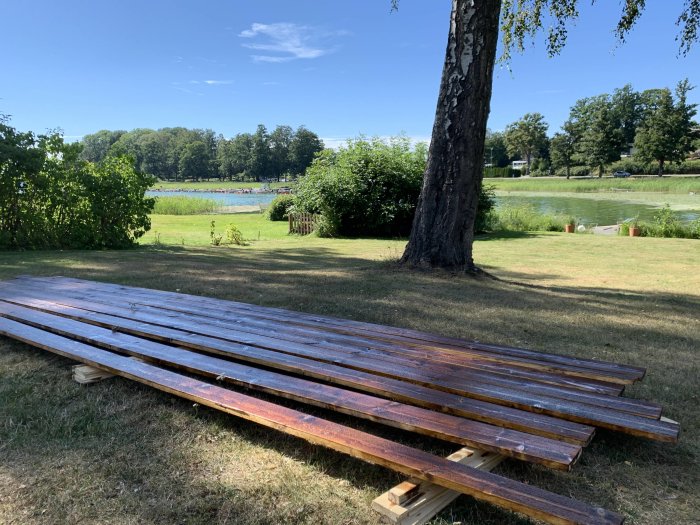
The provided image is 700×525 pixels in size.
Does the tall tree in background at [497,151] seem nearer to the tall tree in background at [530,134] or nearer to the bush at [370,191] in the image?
the tall tree in background at [530,134]

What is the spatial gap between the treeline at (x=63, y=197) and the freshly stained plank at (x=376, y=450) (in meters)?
10.6

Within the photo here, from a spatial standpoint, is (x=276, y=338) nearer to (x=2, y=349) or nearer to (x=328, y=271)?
(x=2, y=349)

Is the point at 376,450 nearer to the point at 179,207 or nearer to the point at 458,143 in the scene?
the point at 458,143

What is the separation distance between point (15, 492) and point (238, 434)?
102cm

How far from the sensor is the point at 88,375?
342 centimetres

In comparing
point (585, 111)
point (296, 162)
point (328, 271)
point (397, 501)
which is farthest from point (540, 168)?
point (397, 501)

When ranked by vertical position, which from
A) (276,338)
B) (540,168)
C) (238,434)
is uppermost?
(540,168)

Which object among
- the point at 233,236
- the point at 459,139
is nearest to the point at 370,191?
the point at 233,236

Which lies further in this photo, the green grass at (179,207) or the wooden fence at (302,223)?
the green grass at (179,207)

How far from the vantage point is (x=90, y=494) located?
220 cm

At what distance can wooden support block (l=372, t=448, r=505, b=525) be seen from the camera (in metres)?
1.97

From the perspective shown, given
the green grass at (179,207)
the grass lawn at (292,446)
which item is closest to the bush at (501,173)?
the green grass at (179,207)

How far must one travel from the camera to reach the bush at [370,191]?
62.1 ft

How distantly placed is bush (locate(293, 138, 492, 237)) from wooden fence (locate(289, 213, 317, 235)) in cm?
67
